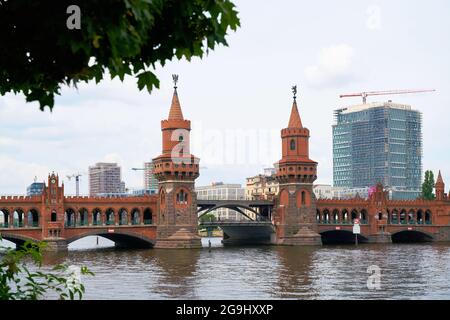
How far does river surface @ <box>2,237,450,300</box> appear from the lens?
43312 mm

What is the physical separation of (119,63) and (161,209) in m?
89.9

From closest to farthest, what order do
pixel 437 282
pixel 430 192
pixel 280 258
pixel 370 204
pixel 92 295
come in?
pixel 92 295 → pixel 437 282 → pixel 280 258 → pixel 370 204 → pixel 430 192

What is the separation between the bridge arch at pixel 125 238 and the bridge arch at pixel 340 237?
32.6 metres

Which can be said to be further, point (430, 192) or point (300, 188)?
point (430, 192)

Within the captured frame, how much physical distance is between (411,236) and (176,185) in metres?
55.8

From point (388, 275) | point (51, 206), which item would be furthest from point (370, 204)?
point (388, 275)

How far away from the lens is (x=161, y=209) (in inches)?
3841

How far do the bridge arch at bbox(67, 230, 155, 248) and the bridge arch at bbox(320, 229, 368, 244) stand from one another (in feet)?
107
